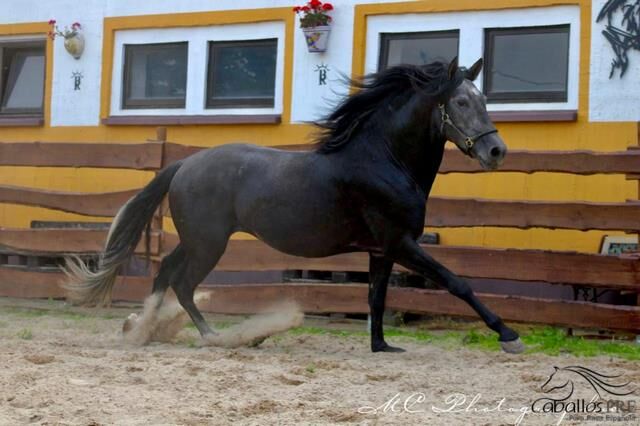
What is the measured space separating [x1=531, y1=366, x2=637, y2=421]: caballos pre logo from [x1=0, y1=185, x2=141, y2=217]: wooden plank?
16.7ft

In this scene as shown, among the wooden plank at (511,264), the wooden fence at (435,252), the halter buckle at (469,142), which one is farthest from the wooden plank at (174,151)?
the halter buckle at (469,142)

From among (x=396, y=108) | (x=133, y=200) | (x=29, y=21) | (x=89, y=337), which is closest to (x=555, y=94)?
(x=396, y=108)

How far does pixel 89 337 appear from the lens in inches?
319

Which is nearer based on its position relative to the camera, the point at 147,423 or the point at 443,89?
the point at 147,423

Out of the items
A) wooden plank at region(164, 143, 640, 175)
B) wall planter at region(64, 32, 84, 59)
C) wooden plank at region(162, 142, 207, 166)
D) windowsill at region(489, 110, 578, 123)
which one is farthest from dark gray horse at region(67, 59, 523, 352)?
wall planter at region(64, 32, 84, 59)

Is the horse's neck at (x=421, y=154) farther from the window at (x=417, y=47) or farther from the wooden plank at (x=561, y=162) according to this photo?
the window at (x=417, y=47)

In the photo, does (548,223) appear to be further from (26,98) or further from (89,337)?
(26,98)

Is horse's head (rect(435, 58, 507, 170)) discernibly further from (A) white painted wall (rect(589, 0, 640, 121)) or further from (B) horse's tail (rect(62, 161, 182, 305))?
(A) white painted wall (rect(589, 0, 640, 121))

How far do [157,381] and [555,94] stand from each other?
5.57 metres

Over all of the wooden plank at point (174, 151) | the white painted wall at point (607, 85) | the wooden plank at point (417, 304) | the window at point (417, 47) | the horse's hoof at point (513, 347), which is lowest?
the horse's hoof at point (513, 347)

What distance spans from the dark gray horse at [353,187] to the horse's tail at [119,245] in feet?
0.05

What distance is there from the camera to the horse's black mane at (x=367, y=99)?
23.5ft

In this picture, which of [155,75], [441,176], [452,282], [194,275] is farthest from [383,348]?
[155,75]

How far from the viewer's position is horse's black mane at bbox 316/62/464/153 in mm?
7152
